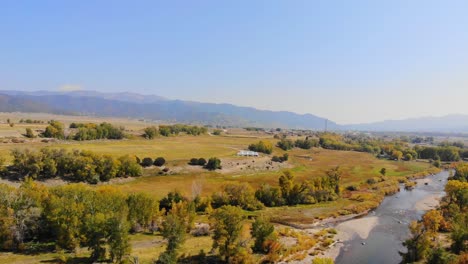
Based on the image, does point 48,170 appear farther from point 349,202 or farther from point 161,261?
point 349,202

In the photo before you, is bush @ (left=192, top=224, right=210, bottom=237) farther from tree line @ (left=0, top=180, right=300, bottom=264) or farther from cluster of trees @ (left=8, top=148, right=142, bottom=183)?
cluster of trees @ (left=8, top=148, right=142, bottom=183)

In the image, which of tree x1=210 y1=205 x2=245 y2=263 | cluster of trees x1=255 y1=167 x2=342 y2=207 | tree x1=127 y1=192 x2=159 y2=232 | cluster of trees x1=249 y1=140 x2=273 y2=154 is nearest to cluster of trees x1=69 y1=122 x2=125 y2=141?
cluster of trees x1=249 y1=140 x2=273 y2=154

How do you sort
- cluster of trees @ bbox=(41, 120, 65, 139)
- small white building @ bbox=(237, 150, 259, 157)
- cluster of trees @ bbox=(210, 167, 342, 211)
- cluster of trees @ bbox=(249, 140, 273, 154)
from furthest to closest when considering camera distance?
cluster of trees @ bbox=(249, 140, 273, 154), small white building @ bbox=(237, 150, 259, 157), cluster of trees @ bbox=(41, 120, 65, 139), cluster of trees @ bbox=(210, 167, 342, 211)

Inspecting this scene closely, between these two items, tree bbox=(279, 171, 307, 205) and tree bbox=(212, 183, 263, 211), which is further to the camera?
tree bbox=(279, 171, 307, 205)

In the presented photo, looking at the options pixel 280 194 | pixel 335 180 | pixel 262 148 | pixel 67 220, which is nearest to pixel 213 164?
pixel 280 194

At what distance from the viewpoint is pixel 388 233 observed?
203 ft

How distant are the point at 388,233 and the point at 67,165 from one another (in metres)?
69.8

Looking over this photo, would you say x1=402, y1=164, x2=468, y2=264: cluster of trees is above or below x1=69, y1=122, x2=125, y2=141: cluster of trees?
below

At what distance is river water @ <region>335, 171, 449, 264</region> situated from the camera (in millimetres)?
50031

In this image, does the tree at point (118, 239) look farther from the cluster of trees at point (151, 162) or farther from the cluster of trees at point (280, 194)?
the cluster of trees at point (151, 162)

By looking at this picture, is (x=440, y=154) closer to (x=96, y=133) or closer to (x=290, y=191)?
(x=290, y=191)

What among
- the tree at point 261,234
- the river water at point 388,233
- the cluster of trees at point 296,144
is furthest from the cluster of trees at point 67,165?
the cluster of trees at point 296,144

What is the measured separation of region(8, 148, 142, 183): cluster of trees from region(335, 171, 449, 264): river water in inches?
2237

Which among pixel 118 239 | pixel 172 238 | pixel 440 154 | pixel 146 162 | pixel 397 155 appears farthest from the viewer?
pixel 440 154
